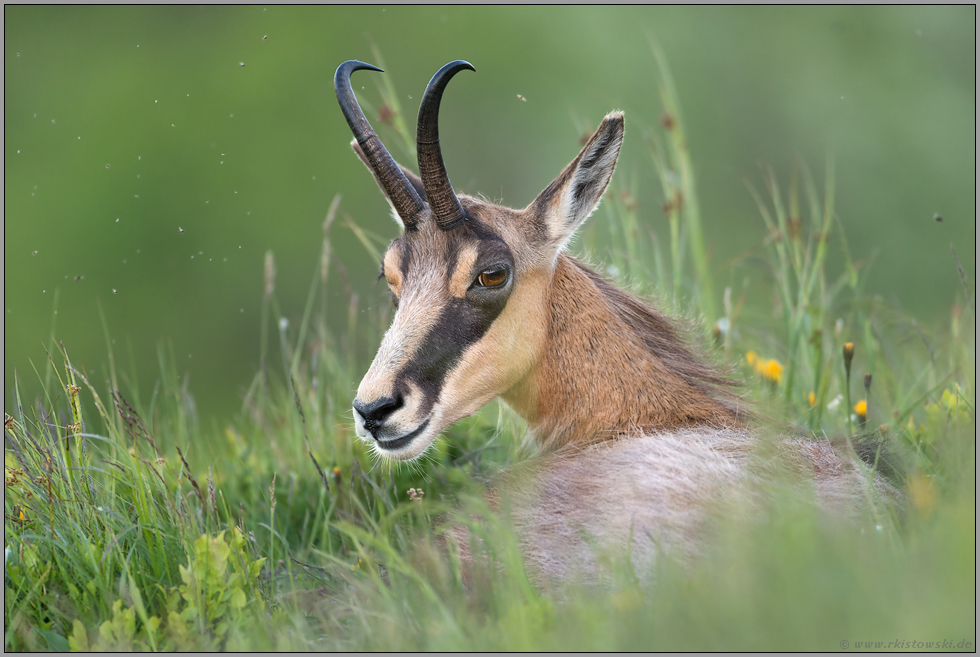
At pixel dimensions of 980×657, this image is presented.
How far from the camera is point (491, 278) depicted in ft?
15.0

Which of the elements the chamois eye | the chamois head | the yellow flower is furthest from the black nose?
the yellow flower

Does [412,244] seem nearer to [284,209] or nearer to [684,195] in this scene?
[684,195]

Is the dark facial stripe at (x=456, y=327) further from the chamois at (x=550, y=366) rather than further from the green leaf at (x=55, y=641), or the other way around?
the green leaf at (x=55, y=641)

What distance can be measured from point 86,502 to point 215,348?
18201 mm

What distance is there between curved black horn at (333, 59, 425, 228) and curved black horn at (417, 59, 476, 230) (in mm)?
212

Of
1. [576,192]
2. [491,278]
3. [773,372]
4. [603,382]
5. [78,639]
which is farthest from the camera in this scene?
[773,372]

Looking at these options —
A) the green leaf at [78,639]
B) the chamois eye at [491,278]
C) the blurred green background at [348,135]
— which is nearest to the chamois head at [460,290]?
the chamois eye at [491,278]

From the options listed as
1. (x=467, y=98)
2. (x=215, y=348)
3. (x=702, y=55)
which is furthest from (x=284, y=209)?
(x=702, y=55)

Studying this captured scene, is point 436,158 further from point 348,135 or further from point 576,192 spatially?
point 348,135

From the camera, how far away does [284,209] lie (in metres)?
21.9

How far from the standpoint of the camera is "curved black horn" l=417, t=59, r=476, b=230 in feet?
14.5

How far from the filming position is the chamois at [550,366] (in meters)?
3.86

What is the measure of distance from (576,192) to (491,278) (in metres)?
0.86

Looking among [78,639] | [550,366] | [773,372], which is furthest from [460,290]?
[773,372]
